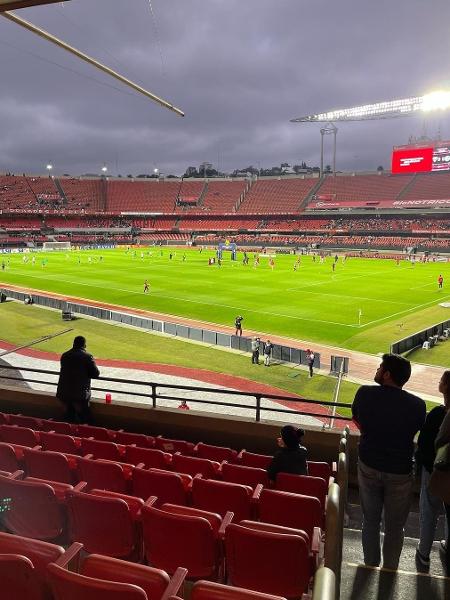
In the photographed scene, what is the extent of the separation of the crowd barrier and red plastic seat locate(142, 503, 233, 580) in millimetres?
18065

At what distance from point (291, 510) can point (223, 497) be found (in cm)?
67

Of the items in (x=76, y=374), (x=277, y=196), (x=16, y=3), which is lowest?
(x=76, y=374)

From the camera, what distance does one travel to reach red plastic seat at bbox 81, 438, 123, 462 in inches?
245

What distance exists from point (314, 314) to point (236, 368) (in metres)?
13.4

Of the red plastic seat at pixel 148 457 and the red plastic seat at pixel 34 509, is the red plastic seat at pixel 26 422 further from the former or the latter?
the red plastic seat at pixel 34 509

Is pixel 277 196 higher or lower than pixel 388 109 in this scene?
lower

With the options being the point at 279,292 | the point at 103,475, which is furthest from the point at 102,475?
the point at 279,292

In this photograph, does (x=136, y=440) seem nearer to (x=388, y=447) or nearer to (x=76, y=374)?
(x=76, y=374)

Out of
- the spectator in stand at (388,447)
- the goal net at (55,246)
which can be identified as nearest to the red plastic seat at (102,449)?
the spectator in stand at (388,447)

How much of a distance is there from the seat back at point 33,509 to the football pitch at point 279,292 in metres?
22.3

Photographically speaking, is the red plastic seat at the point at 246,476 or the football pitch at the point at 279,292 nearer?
the red plastic seat at the point at 246,476

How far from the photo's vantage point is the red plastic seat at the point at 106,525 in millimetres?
4059

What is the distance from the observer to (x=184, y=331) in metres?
27.0

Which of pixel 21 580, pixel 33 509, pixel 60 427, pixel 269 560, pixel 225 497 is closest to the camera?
pixel 21 580
